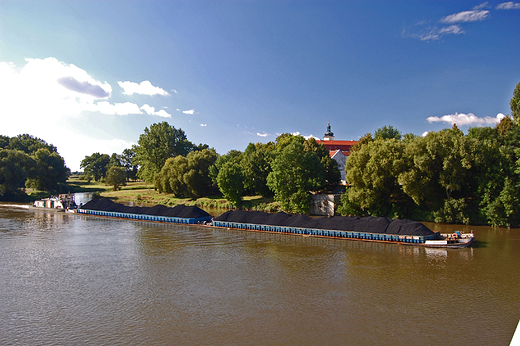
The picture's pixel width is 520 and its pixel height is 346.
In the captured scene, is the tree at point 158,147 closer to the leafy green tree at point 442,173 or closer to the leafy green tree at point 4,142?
the leafy green tree at point 4,142

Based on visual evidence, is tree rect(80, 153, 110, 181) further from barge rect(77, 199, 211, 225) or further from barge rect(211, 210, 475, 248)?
barge rect(211, 210, 475, 248)

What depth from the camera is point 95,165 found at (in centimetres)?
15100

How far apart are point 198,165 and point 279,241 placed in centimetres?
4868

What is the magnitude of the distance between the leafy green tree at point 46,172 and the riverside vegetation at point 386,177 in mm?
5017

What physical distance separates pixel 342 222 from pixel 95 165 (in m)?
137

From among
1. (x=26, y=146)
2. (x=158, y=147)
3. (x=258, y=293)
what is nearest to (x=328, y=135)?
(x=158, y=147)

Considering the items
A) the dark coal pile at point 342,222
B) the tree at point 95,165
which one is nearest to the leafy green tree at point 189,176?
the dark coal pile at point 342,222

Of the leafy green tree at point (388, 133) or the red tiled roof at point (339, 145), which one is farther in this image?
the red tiled roof at point (339, 145)

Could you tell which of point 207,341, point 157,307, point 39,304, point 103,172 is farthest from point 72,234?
point 103,172

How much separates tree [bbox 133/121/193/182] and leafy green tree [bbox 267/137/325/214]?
57.3m

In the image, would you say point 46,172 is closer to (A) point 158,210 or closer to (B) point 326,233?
(A) point 158,210

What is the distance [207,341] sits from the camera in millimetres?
18391

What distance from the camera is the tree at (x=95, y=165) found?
150250mm

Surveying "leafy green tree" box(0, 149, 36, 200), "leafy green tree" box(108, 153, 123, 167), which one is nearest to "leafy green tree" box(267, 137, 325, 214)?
"leafy green tree" box(0, 149, 36, 200)
